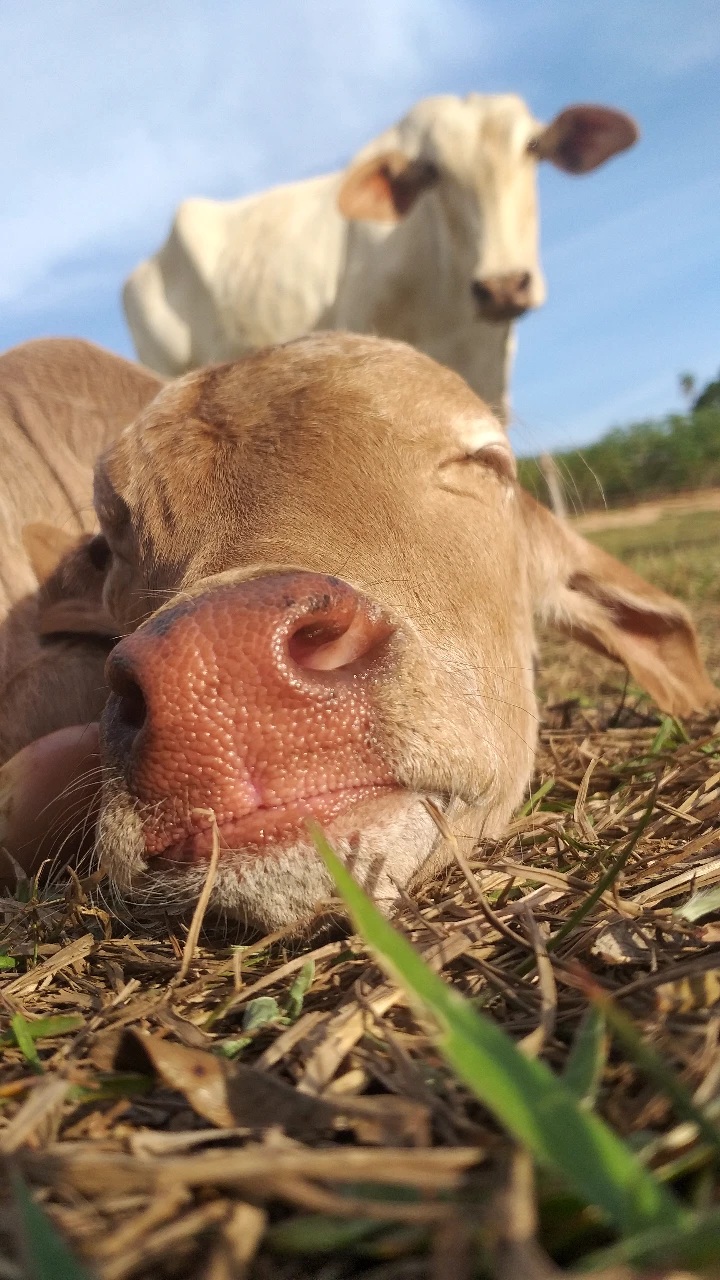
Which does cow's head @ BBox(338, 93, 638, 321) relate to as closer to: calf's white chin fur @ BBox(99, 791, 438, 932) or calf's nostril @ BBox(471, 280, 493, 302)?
calf's nostril @ BBox(471, 280, 493, 302)

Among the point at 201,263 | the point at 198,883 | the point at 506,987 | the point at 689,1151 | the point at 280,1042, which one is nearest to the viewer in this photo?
the point at 689,1151

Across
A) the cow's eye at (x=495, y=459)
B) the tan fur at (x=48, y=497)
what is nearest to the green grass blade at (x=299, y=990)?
the cow's eye at (x=495, y=459)

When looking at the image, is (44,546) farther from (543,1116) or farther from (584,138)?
(584,138)

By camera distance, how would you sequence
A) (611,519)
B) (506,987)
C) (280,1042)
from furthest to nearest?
1. (611,519)
2. (506,987)
3. (280,1042)

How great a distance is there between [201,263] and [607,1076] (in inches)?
455

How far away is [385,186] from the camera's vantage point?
8.86 m

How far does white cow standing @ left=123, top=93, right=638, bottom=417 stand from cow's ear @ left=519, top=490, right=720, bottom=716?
5.86 metres

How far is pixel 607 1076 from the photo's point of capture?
1.04 m

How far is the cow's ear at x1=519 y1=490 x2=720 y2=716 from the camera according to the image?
3199 millimetres

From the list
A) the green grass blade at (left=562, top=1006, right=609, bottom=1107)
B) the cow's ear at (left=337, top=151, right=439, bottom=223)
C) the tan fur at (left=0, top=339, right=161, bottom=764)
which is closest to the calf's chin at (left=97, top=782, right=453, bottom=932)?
the green grass blade at (left=562, top=1006, right=609, bottom=1107)

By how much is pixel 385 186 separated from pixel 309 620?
8.33m

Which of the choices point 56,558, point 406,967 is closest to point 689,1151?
→ point 406,967

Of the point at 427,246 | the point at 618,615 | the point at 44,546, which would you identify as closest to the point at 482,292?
the point at 427,246

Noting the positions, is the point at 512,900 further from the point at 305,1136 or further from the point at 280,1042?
the point at 305,1136
